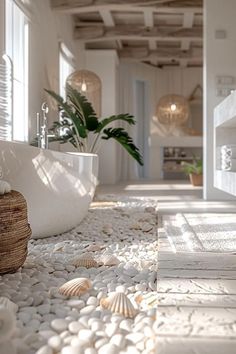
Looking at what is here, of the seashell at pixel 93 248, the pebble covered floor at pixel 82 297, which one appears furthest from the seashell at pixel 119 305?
the seashell at pixel 93 248

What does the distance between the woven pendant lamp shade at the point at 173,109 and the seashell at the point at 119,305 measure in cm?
778

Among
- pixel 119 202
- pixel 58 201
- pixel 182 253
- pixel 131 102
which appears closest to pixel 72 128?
pixel 119 202

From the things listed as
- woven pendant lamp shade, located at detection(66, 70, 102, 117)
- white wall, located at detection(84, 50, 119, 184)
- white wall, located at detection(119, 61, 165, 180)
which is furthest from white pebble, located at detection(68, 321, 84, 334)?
white wall, located at detection(119, 61, 165, 180)

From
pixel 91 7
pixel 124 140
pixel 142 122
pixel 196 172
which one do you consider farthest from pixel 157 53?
pixel 124 140

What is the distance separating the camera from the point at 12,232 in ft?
5.56

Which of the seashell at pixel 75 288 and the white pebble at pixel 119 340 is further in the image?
the seashell at pixel 75 288

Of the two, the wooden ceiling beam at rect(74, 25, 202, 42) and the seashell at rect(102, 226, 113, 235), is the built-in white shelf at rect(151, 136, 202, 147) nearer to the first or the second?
the wooden ceiling beam at rect(74, 25, 202, 42)

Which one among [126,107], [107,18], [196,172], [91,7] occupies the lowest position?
[196,172]

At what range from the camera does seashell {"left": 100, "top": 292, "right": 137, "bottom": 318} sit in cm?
125

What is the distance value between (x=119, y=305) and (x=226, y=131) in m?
2.78

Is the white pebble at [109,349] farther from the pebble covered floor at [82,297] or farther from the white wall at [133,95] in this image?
the white wall at [133,95]

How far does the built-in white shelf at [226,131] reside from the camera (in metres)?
2.73

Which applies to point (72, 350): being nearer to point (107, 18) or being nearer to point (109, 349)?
point (109, 349)

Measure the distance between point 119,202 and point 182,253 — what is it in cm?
273
